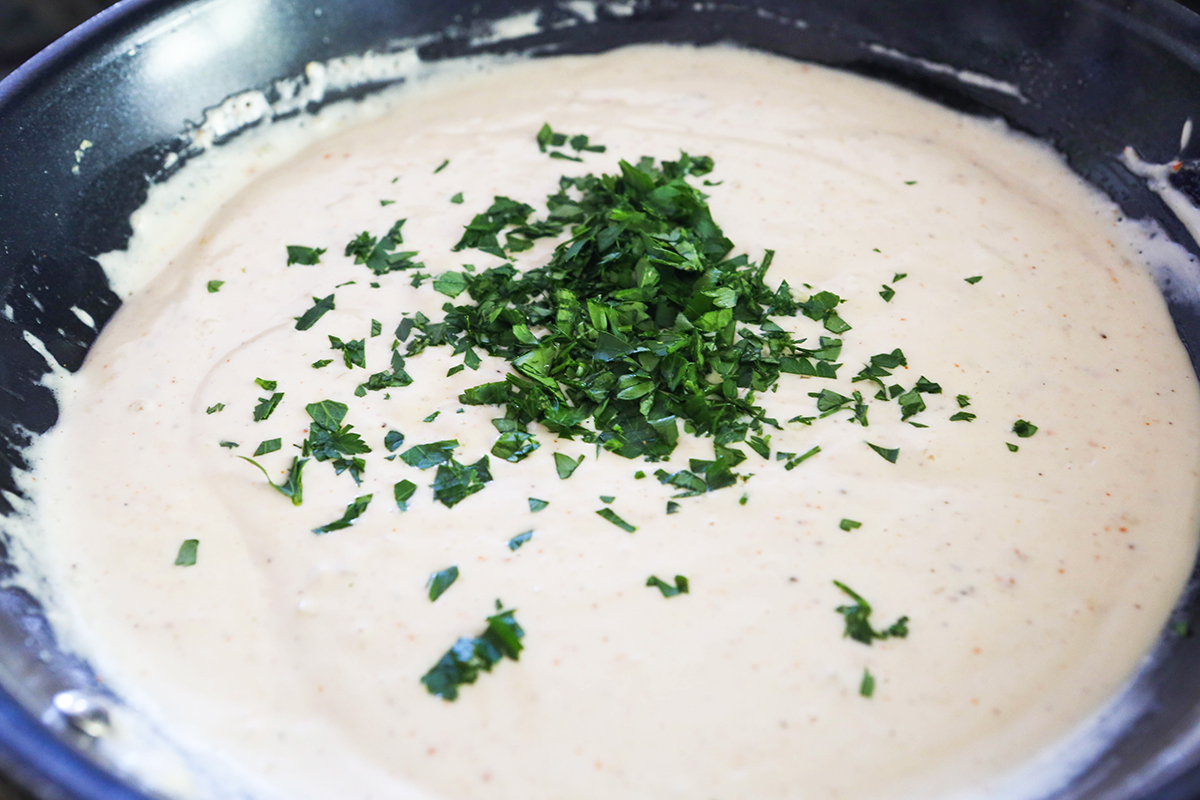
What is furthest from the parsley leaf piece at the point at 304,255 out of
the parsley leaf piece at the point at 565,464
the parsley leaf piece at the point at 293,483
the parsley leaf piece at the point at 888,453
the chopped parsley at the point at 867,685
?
the chopped parsley at the point at 867,685

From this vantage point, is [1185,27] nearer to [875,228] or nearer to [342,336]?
[875,228]

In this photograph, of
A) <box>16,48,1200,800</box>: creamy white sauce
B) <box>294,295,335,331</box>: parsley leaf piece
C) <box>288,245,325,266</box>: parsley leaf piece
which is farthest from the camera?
<box>288,245,325,266</box>: parsley leaf piece

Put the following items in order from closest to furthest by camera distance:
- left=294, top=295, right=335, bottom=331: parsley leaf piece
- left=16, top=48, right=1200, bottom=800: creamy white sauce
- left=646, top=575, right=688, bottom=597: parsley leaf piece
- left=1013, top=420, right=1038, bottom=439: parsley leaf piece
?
left=16, top=48, right=1200, bottom=800: creamy white sauce → left=646, top=575, right=688, bottom=597: parsley leaf piece → left=1013, top=420, right=1038, bottom=439: parsley leaf piece → left=294, top=295, right=335, bottom=331: parsley leaf piece

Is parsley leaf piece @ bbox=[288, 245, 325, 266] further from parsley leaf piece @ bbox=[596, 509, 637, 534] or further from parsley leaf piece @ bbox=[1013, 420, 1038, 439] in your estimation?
parsley leaf piece @ bbox=[1013, 420, 1038, 439]

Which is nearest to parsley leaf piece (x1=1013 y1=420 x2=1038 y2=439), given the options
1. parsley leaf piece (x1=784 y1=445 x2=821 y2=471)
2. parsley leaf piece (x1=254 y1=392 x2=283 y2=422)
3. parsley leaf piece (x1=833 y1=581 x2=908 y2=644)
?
parsley leaf piece (x1=784 y1=445 x2=821 y2=471)

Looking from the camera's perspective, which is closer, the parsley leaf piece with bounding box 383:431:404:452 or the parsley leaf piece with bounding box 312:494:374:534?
the parsley leaf piece with bounding box 312:494:374:534

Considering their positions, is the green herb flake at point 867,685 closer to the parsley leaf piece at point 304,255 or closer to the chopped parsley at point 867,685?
the chopped parsley at point 867,685

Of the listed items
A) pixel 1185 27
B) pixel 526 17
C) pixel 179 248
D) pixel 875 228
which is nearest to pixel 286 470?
pixel 179 248
